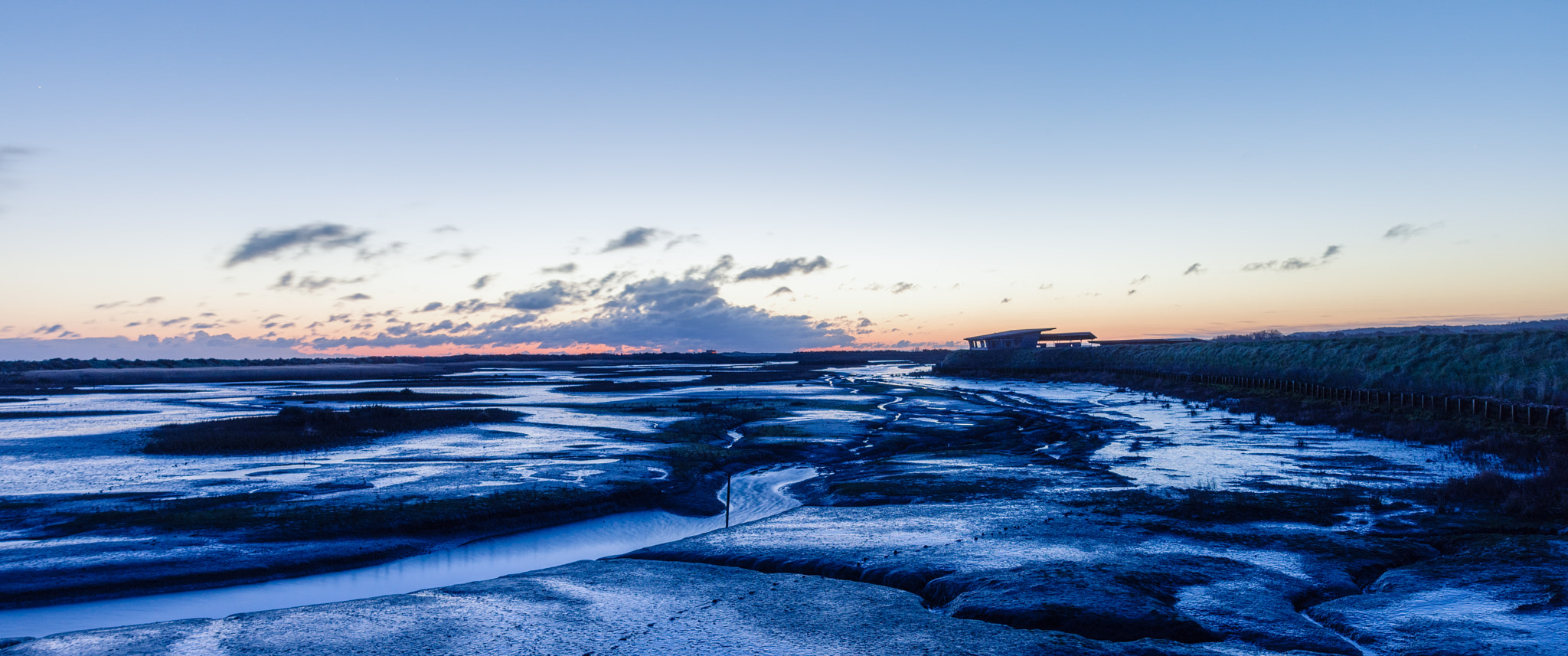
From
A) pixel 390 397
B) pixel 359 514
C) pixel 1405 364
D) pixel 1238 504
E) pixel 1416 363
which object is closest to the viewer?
pixel 1238 504

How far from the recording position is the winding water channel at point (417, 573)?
35.5 feet

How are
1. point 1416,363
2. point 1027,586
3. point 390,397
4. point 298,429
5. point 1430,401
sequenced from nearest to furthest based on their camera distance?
point 1027,586
point 1430,401
point 298,429
point 1416,363
point 390,397

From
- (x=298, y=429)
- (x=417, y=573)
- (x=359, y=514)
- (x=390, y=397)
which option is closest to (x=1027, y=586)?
(x=417, y=573)

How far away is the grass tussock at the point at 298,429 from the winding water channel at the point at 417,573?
1700 centimetres

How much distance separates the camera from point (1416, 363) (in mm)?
49406

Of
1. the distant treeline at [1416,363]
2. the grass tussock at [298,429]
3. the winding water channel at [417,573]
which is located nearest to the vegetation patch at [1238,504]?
the winding water channel at [417,573]

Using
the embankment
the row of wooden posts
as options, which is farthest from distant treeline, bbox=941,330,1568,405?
the row of wooden posts

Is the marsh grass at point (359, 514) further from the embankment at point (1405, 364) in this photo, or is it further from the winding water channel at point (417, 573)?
the embankment at point (1405, 364)

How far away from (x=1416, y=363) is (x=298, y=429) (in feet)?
197

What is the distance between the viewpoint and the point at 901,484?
772 inches

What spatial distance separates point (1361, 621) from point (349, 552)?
14630 mm

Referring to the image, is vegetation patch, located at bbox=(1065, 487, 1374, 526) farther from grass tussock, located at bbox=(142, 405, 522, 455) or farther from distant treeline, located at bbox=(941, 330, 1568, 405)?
grass tussock, located at bbox=(142, 405, 522, 455)

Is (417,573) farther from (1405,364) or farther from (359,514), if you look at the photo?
(1405,364)

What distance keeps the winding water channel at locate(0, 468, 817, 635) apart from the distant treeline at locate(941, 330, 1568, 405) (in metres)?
30.5
